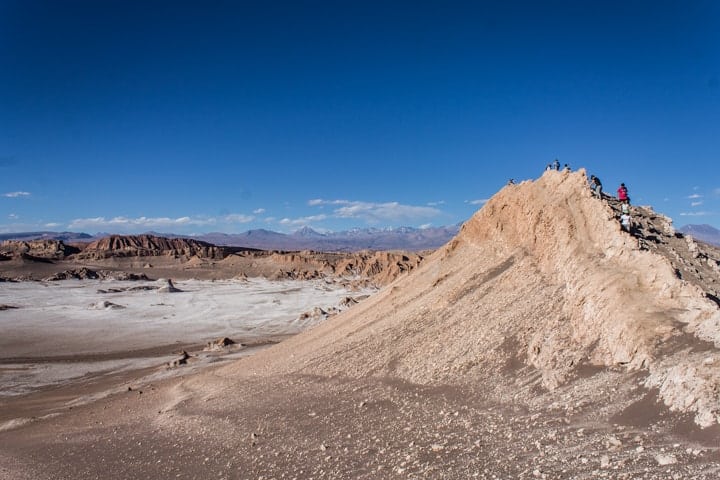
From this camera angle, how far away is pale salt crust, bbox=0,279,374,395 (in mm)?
26219

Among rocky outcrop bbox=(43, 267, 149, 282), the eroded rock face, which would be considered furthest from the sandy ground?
the eroded rock face

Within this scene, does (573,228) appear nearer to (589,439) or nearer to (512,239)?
(512,239)

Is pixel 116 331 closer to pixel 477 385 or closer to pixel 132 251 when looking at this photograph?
pixel 477 385

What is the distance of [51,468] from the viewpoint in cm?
1088

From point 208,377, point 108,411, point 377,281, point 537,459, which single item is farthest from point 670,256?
point 377,281

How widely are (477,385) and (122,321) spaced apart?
37549mm

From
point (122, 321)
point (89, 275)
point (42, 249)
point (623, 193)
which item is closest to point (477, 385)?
point (623, 193)

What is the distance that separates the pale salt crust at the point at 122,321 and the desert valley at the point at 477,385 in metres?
3.73

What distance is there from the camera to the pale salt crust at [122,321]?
26219 mm

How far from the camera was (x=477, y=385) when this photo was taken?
33.0 feet

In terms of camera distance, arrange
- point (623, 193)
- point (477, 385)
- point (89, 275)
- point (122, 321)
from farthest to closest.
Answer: point (89, 275) → point (122, 321) → point (623, 193) → point (477, 385)

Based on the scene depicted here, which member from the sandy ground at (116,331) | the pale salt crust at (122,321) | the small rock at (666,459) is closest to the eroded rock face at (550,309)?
the small rock at (666,459)

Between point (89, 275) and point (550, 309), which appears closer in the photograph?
point (550, 309)

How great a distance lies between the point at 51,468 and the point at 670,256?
45.1 feet
